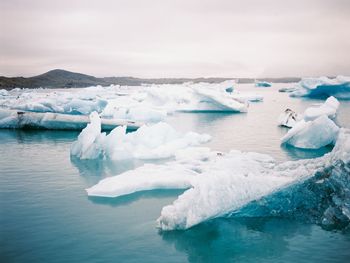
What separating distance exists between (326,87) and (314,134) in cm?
2032

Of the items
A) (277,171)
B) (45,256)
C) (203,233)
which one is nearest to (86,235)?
(45,256)

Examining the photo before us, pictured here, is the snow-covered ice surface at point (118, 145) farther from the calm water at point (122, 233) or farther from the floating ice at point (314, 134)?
the floating ice at point (314, 134)

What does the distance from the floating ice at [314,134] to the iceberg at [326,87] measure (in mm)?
18070

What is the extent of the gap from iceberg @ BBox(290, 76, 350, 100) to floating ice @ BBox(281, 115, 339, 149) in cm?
1807

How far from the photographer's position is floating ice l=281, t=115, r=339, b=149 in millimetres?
10133

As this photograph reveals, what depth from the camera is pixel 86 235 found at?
467 centimetres

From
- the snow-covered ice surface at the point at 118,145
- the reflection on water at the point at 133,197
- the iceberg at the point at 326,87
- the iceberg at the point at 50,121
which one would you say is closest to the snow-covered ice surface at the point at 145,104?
the iceberg at the point at 50,121

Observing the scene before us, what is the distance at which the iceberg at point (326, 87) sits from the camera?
26877 mm

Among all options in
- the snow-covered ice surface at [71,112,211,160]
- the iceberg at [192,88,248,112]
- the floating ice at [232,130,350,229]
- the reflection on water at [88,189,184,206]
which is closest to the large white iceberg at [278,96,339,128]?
the snow-covered ice surface at [71,112,211,160]

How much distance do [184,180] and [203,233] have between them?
74.5 inches

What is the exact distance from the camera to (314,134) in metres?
10.4

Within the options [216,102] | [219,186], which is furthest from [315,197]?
[216,102]

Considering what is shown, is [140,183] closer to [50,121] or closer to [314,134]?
[314,134]

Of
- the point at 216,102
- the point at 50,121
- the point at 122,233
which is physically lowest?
the point at 122,233
